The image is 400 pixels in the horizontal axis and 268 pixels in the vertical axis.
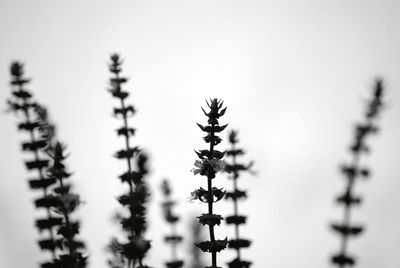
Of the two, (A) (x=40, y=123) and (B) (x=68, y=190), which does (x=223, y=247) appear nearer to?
(B) (x=68, y=190)

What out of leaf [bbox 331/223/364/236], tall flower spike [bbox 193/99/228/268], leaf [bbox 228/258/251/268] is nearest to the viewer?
tall flower spike [bbox 193/99/228/268]

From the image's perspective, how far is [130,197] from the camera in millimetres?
16547

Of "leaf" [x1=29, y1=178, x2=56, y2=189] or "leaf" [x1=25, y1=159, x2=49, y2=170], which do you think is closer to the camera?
"leaf" [x1=29, y1=178, x2=56, y2=189]

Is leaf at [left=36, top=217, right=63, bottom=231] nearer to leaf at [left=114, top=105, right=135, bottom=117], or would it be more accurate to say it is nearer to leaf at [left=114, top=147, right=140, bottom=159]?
leaf at [left=114, top=147, right=140, bottom=159]

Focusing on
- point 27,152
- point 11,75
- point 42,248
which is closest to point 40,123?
point 27,152

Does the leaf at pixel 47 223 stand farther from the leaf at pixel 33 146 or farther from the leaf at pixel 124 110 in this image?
the leaf at pixel 124 110

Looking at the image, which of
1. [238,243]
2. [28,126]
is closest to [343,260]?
[238,243]

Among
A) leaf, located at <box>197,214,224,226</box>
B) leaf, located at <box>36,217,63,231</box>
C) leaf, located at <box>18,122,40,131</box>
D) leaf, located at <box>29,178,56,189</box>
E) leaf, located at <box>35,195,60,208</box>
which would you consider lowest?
leaf, located at <box>197,214,224,226</box>

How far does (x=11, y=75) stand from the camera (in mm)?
19938

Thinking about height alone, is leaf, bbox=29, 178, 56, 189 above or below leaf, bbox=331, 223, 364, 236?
above

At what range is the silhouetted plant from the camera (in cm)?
1444

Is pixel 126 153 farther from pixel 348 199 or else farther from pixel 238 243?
pixel 348 199

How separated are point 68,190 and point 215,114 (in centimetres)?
783

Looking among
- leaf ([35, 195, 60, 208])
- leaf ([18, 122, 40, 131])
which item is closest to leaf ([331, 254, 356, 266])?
leaf ([35, 195, 60, 208])
